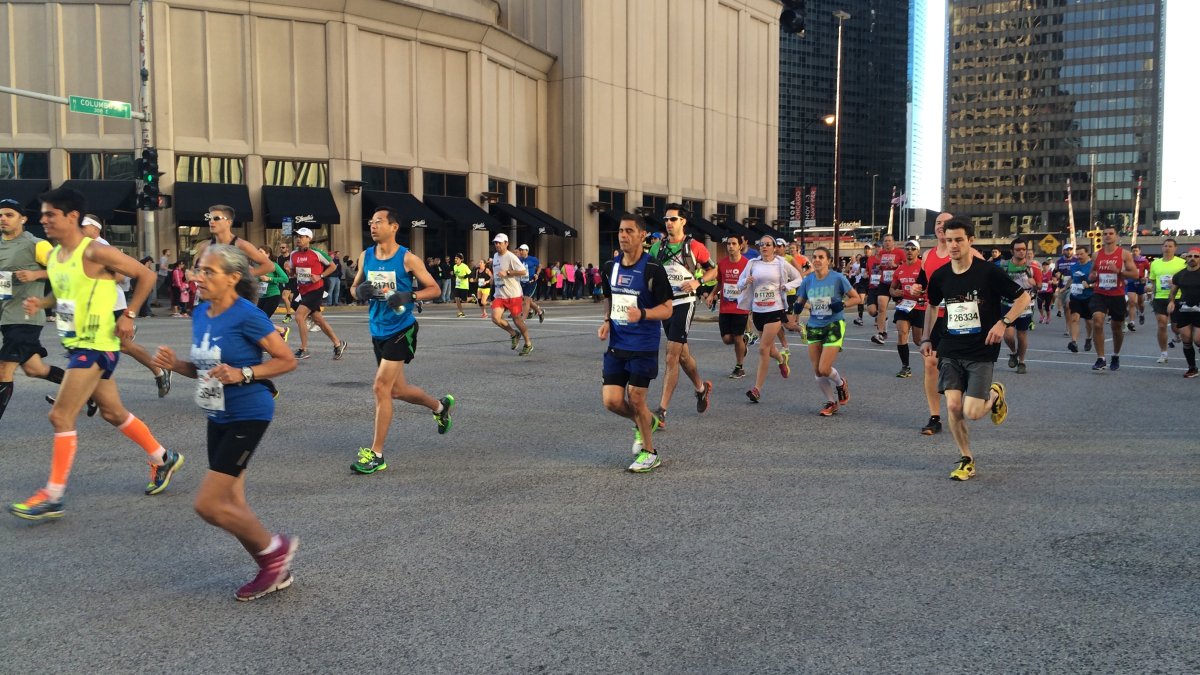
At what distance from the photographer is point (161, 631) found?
3.97 meters

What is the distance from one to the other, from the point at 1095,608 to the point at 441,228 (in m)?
37.6

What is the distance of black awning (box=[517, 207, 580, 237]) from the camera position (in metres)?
43.8

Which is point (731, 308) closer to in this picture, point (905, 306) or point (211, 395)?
point (905, 306)

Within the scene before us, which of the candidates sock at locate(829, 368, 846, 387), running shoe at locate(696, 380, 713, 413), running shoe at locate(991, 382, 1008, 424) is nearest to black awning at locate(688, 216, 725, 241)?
sock at locate(829, 368, 846, 387)

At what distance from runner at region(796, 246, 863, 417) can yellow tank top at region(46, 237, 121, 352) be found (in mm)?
6614

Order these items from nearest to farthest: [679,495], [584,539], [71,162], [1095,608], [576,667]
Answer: [576,667] < [1095,608] < [584,539] < [679,495] < [71,162]

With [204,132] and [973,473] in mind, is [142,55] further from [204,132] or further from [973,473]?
[973,473]

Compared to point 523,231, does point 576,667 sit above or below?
below

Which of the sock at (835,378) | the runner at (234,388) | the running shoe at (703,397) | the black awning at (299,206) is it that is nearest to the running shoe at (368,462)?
the runner at (234,388)

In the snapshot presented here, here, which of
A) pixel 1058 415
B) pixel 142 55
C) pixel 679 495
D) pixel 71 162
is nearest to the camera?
pixel 679 495

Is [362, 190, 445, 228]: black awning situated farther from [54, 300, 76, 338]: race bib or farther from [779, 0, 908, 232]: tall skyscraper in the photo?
[779, 0, 908, 232]: tall skyscraper

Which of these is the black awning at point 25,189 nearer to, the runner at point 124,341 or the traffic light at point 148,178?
the traffic light at point 148,178

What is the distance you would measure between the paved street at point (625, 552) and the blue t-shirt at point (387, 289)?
43.1 inches

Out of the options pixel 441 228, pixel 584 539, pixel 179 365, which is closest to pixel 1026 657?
pixel 584 539
